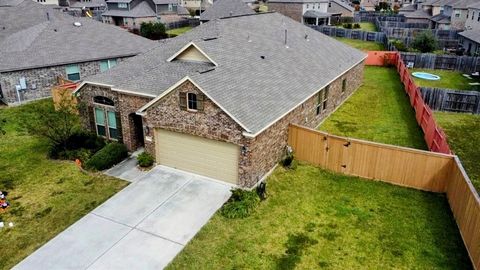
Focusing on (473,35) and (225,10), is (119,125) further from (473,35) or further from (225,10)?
(225,10)

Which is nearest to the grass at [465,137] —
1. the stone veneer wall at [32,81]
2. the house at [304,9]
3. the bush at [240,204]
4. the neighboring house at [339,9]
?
the bush at [240,204]

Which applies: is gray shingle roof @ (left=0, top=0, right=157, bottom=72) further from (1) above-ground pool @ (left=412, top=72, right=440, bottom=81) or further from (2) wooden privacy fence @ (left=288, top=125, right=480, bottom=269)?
(1) above-ground pool @ (left=412, top=72, right=440, bottom=81)

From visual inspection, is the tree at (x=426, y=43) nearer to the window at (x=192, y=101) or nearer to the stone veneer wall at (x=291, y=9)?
the stone veneer wall at (x=291, y=9)

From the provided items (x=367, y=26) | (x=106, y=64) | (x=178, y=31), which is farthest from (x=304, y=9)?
(x=106, y=64)

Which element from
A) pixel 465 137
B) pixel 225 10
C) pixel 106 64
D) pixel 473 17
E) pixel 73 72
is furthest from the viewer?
pixel 225 10

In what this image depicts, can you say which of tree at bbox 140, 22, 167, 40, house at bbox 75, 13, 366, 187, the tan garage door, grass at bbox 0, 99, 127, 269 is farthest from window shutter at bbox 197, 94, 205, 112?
tree at bbox 140, 22, 167, 40
